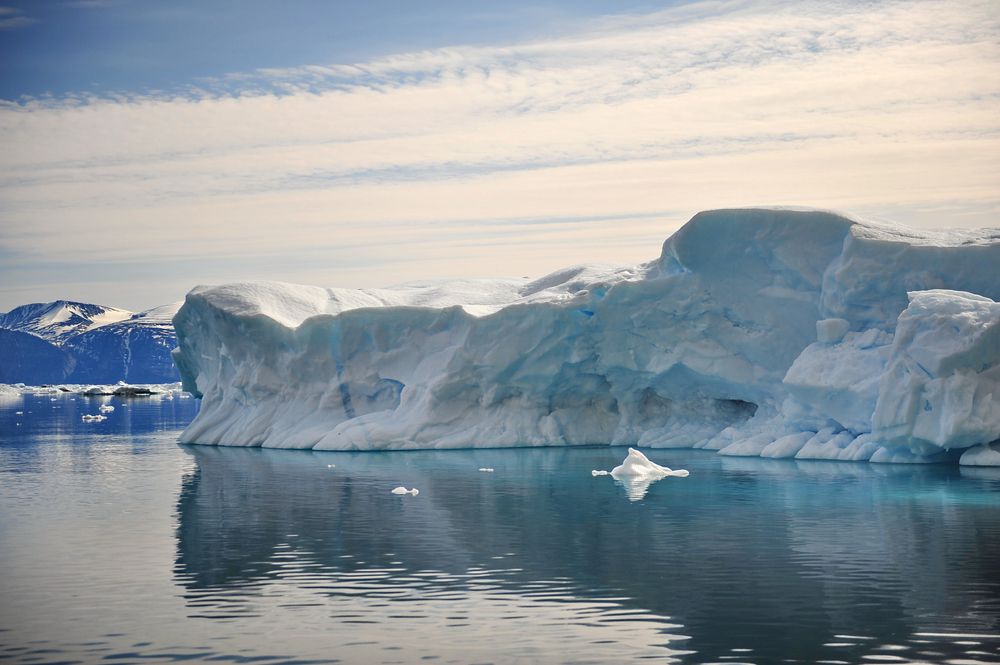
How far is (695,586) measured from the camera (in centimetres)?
1288

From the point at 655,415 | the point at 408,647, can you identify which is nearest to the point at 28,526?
the point at 408,647

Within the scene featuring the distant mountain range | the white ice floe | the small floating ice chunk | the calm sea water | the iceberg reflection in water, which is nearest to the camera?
the calm sea water

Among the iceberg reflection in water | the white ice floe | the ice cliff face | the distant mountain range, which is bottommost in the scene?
the iceberg reflection in water

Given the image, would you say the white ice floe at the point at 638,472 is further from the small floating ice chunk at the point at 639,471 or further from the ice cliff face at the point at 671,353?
the ice cliff face at the point at 671,353

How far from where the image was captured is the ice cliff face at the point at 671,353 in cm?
2467

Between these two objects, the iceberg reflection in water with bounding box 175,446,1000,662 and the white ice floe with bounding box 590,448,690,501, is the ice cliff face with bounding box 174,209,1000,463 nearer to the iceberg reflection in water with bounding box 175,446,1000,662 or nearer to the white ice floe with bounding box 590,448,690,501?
the iceberg reflection in water with bounding box 175,446,1000,662

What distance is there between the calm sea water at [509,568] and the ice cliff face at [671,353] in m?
2.50

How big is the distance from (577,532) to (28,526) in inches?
366

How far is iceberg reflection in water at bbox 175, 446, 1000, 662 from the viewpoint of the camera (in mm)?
10688

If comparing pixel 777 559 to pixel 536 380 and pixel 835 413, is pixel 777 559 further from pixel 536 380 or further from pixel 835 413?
pixel 536 380

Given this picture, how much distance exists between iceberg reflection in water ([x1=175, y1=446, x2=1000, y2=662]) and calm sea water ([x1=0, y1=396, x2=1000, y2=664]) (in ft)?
0.15

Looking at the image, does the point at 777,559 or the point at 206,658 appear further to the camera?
the point at 777,559

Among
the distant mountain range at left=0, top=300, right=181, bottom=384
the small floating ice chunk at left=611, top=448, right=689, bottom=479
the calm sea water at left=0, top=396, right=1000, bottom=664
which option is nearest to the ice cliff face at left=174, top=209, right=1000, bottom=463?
the calm sea water at left=0, top=396, right=1000, bottom=664

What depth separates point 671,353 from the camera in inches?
1275
